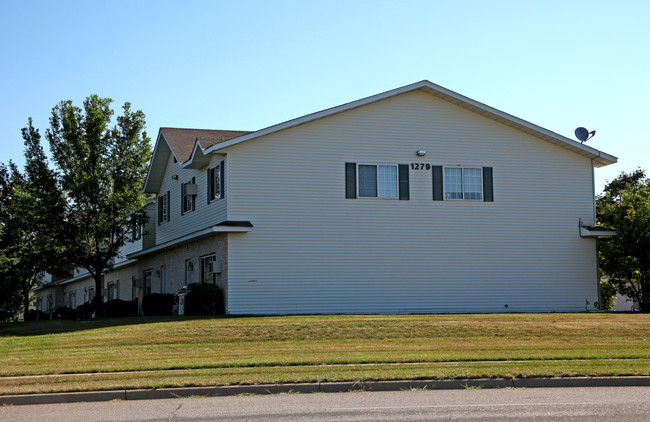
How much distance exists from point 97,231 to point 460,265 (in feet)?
46.0

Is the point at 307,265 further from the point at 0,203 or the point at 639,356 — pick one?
the point at 0,203

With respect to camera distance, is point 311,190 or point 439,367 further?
point 311,190

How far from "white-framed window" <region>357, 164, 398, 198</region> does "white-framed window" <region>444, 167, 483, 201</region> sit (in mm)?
2068

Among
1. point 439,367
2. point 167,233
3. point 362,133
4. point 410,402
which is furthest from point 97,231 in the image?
point 410,402

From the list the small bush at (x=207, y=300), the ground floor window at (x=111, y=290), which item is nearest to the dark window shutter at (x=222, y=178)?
the small bush at (x=207, y=300)

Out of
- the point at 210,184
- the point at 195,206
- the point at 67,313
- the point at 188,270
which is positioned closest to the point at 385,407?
the point at 210,184

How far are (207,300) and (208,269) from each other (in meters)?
2.59

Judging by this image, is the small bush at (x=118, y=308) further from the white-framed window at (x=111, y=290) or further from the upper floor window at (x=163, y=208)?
the white-framed window at (x=111, y=290)

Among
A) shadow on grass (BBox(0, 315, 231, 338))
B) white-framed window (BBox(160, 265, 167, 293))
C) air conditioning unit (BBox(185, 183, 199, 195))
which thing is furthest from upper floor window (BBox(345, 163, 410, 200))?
white-framed window (BBox(160, 265, 167, 293))

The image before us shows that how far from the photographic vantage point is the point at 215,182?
2861cm

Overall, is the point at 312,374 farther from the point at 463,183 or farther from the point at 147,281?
the point at 147,281

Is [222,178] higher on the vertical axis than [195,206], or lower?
higher

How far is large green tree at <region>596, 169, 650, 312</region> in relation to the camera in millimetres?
29109

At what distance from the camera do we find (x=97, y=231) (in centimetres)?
3072
